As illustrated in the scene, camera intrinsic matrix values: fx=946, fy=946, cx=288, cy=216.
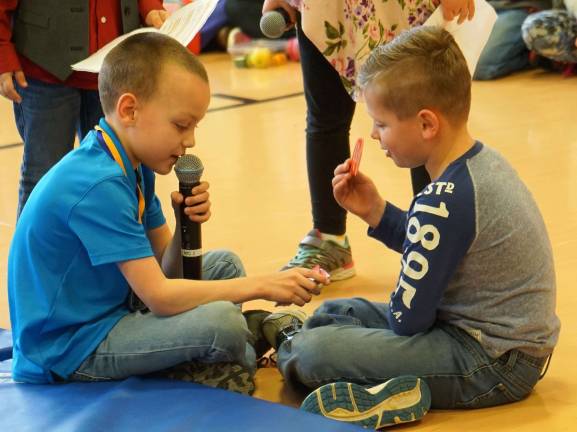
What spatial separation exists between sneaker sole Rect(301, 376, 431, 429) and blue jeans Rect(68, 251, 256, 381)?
187 millimetres

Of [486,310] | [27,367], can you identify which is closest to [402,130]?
[486,310]

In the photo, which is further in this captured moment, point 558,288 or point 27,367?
point 558,288

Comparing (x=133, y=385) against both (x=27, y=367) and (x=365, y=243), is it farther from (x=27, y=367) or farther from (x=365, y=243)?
(x=365, y=243)

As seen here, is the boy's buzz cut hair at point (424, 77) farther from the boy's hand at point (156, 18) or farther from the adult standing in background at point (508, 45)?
the adult standing in background at point (508, 45)

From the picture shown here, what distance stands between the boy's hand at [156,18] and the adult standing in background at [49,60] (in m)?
0.06

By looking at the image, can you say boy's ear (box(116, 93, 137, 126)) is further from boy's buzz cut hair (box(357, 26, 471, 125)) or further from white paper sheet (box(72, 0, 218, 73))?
boy's buzz cut hair (box(357, 26, 471, 125))

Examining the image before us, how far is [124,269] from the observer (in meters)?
1.58

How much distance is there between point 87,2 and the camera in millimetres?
2041

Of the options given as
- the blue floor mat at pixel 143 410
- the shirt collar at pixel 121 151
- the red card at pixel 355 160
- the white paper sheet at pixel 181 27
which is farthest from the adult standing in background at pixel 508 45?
the blue floor mat at pixel 143 410

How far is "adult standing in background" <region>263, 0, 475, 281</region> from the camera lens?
2.04 metres

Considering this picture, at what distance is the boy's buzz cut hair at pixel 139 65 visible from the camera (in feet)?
5.32

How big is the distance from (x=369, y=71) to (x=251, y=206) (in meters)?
1.17

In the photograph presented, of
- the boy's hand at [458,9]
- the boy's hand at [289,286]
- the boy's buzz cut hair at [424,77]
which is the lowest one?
the boy's hand at [289,286]

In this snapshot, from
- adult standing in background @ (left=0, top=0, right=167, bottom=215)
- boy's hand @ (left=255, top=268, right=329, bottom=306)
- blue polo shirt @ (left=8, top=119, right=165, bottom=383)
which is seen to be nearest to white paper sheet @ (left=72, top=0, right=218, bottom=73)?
adult standing in background @ (left=0, top=0, right=167, bottom=215)
